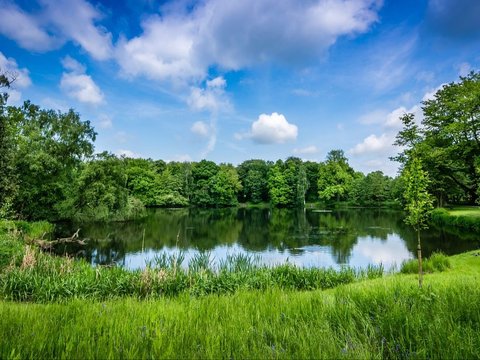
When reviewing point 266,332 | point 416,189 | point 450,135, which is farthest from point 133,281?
point 450,135

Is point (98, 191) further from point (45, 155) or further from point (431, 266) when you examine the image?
point (431, 266)

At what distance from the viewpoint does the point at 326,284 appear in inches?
411

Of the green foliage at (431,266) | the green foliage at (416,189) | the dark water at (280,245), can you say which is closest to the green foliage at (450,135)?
the dark water at (280,245)

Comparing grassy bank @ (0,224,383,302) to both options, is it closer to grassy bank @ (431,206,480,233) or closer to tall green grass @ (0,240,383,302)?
tall green grass @ (0,240,383,302)

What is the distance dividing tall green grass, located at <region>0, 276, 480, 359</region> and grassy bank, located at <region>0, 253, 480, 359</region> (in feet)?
0.03

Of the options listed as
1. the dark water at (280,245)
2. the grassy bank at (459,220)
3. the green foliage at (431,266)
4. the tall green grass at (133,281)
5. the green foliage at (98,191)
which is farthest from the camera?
the green foliage at (98,191)

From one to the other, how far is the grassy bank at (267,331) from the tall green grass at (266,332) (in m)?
0.01

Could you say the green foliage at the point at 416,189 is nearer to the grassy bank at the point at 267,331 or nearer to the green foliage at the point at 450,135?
the grassy bank at the point at 267,331

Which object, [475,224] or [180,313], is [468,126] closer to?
[475,224]

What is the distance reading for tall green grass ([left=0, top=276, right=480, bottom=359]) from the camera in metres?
2.65

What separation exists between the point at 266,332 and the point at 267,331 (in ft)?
0.05

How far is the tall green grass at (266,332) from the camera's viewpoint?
265cm

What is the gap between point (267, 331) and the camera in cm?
332

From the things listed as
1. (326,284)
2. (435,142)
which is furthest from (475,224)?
(326,284)
